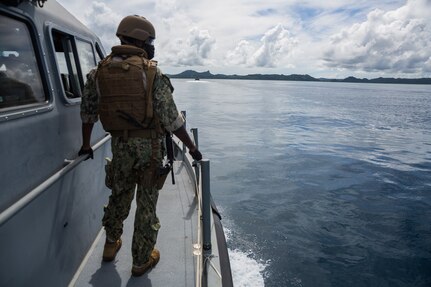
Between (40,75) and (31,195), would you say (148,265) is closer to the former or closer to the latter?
(31,195)

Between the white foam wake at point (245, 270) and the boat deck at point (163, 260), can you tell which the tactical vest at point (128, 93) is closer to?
the boat deck at point (163, 260)

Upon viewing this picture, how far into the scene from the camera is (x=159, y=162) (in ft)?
10.3

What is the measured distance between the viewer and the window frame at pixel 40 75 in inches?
91.3

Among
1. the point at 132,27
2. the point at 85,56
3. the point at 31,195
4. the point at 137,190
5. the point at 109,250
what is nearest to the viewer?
the point at 31,195

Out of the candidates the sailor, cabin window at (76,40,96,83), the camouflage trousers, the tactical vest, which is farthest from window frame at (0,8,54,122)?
cabin window at (76,40,96,83)

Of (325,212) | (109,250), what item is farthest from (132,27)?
(325,212)

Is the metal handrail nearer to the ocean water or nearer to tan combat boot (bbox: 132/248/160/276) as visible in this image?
tan combat boot (bbox: 132/248/160/276)

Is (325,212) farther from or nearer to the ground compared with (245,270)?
nearer to the ground

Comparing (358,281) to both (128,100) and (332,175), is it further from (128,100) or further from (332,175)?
(332,175)

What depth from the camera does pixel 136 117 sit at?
2959 millimetres

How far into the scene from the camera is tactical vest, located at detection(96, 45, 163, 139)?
2895mm

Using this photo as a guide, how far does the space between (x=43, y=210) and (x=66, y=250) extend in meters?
0.80

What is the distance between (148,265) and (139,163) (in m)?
1.23

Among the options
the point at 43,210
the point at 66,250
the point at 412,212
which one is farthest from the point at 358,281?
the point at 43,210
